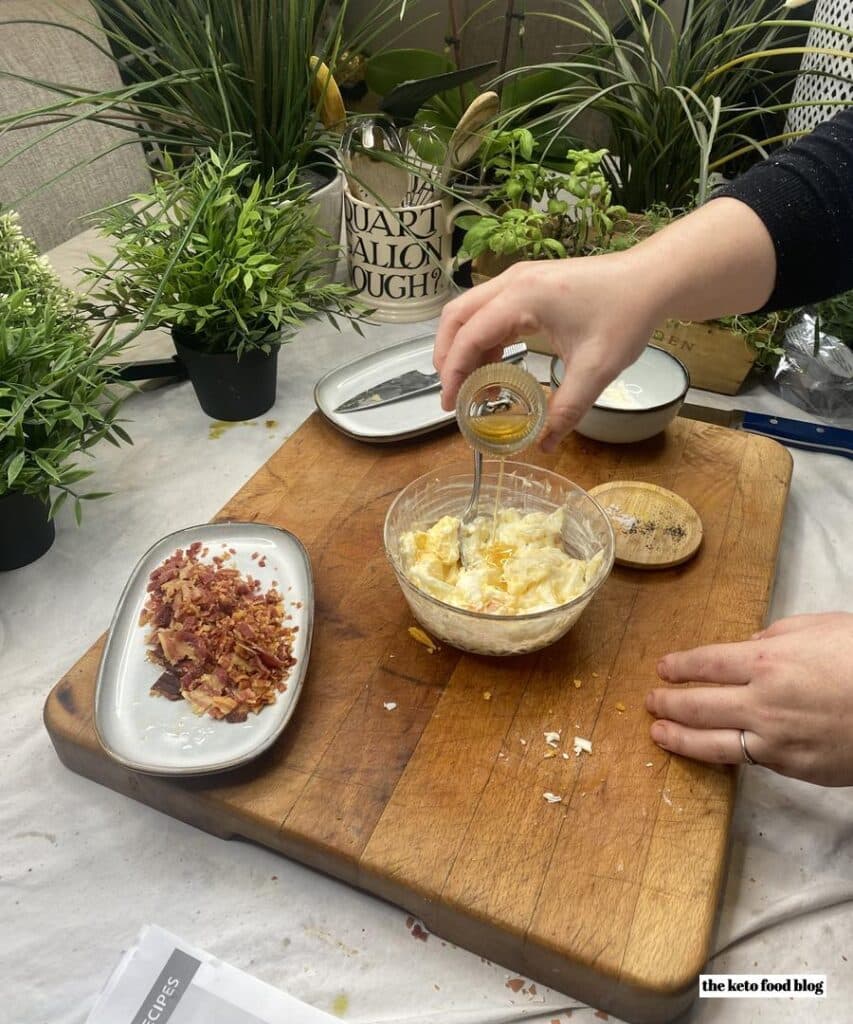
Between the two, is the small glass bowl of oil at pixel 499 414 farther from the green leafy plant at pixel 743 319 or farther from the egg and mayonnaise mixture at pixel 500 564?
the green leafy plant at pixel 743 319

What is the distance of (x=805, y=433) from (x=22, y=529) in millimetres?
1078

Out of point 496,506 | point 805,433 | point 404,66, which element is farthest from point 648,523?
point 404,66

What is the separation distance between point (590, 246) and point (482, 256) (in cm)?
18

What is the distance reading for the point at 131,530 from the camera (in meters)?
1.05

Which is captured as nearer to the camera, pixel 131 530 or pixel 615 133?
pixel 131 530

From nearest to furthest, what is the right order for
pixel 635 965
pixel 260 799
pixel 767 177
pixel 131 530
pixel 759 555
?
pixel 635 965 → pixel 260 799 → pixel 767 177 → pixel 759 555 → pixel 131 530

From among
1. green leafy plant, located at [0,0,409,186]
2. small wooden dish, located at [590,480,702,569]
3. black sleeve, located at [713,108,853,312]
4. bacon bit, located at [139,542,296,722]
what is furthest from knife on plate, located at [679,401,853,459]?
green leafy plant, located at [0,0,409,186]

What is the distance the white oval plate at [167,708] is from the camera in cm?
70

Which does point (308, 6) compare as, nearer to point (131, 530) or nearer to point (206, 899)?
point (131, 530)

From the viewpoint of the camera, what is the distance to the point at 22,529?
3.13 feet

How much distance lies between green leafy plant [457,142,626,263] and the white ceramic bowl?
0.79 ft

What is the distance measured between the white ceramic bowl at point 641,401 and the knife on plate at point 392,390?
0.53 feet

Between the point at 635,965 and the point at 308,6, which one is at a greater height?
the point at 308,6

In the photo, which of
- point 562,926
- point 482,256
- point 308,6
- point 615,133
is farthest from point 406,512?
point 615,133
